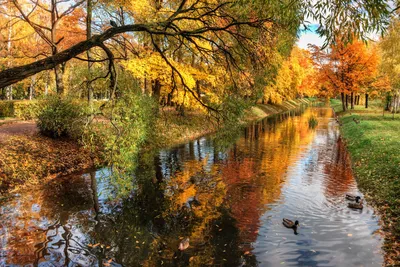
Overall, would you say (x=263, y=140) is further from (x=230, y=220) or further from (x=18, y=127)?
(x=18, y=127)

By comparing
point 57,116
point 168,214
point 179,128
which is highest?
point 57,116

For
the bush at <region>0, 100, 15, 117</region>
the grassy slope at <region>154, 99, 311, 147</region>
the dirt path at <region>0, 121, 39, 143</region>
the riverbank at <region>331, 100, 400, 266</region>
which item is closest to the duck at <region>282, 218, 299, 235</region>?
the riverbank at <region>331, 100, 400, 266</region>

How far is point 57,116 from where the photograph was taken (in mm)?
18609

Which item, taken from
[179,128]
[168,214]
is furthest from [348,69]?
[168,214]

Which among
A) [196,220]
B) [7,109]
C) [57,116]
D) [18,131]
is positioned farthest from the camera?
[7,109]

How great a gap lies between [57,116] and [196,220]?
12160 mm

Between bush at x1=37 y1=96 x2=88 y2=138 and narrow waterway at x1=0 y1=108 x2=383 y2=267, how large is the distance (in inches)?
162

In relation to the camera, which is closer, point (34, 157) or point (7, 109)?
point (34, 157)

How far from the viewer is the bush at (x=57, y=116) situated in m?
18.4

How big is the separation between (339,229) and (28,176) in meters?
13.8

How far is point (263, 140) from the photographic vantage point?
2805cm

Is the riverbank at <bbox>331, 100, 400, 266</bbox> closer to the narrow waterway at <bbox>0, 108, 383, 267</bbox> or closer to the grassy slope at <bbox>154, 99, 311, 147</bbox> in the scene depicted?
the narrow waterway at <bbox>0, 108, 383, 267</bbox>

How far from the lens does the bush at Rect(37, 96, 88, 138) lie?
1839cm

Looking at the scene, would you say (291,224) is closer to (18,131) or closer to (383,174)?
(383,174)
